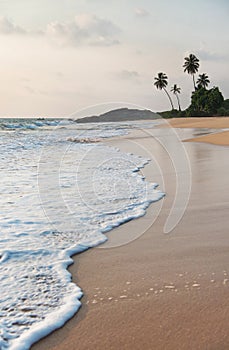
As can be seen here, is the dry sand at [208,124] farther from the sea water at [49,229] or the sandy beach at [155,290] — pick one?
the sandy beach at [155,290]

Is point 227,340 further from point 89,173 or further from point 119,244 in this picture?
point 89,173

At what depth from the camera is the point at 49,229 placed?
12.1ft

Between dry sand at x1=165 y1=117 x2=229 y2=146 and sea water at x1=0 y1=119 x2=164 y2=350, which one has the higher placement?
dry sand at x1=165 y1=117 x2=229 y2=146

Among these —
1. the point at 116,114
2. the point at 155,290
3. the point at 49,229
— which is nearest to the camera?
the point at 155,290

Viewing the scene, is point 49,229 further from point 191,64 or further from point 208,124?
point 191,64

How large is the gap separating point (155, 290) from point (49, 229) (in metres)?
1.67

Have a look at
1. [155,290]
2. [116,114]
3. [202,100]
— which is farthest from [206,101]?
[155,290]

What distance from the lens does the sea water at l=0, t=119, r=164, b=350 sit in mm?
2088

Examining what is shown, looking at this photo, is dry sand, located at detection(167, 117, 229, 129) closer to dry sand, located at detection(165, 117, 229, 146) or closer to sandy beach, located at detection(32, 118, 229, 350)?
dry sand, located at detection(165, 117, 229, 146)

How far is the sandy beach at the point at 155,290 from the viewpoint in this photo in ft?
5.91

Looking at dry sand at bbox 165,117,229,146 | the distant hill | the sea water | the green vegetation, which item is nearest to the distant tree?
the green vegetation

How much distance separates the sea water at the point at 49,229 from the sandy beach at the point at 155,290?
12cm

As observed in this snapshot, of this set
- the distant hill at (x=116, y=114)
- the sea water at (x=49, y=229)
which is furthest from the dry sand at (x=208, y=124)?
the sea water at (x=49, y=229)

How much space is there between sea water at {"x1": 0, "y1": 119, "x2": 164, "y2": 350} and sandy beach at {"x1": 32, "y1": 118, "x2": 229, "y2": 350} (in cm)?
12
